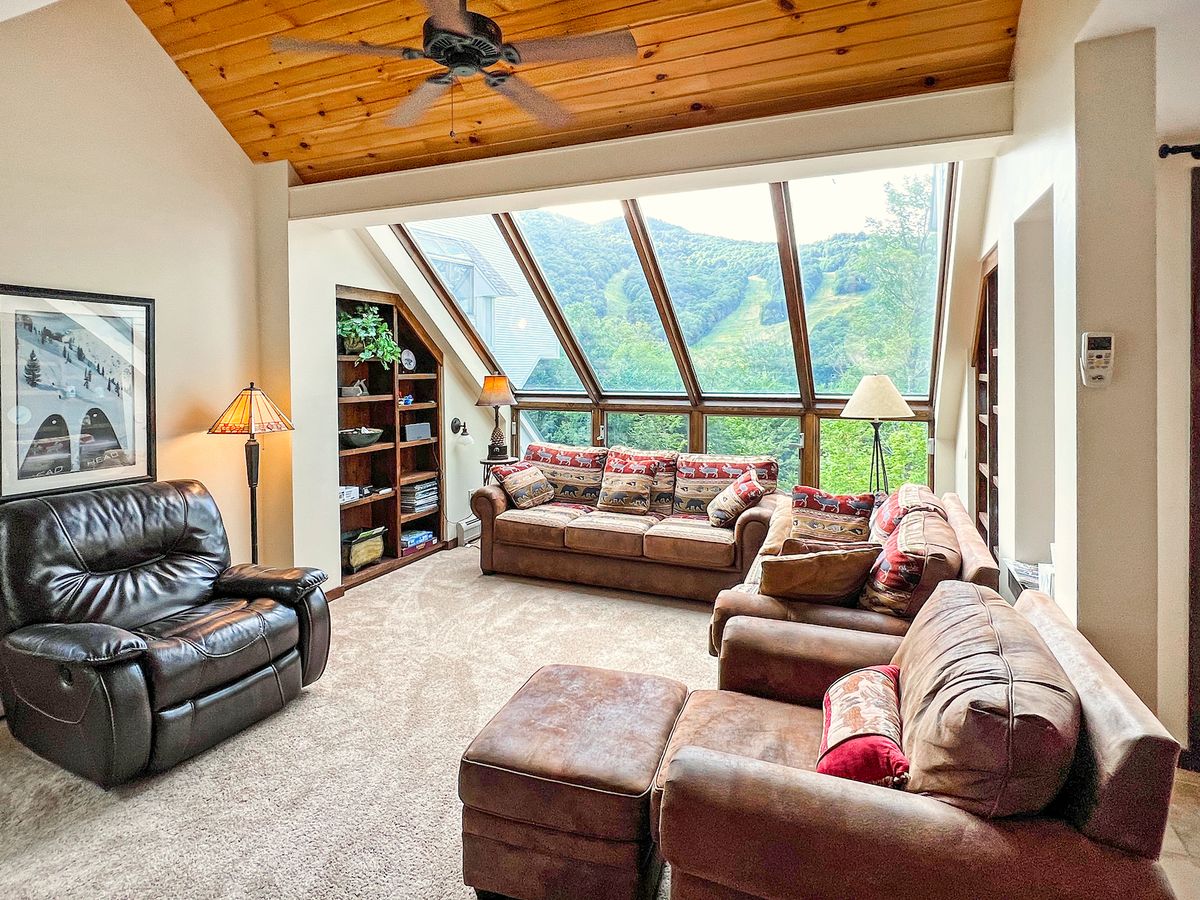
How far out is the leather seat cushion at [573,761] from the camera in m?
1.78

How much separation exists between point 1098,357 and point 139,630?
3.55 meters

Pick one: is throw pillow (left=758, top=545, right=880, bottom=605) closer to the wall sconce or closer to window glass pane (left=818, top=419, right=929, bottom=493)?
window glass pane (left=818, top=419, right=929, bottom=493)

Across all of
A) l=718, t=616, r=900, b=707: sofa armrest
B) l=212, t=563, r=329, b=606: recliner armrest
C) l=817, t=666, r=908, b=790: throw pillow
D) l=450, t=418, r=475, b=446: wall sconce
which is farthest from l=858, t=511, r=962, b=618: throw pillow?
l=450, t=418, r=475, b=446: wall sconce

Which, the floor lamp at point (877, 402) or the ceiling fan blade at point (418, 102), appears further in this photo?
the floor lamp at point (877, 402)

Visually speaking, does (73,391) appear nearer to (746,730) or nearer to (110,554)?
(110,554)

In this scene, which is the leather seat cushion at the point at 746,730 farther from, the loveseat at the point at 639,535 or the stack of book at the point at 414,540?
the stack of book at the point at 414,540

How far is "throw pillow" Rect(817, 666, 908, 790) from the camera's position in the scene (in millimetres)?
1577

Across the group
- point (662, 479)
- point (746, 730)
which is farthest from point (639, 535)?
point (746, 730)

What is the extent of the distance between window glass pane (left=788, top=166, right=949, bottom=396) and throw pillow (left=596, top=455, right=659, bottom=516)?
1.44 metres

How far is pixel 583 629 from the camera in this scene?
13.6ft

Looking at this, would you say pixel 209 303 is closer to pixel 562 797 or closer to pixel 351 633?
pixel 351 633

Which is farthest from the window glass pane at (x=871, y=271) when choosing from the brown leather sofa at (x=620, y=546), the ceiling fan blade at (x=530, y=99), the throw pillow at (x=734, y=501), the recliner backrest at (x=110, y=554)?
the recliner backrest at (x=110, y=554)

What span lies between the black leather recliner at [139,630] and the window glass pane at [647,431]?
3.25m

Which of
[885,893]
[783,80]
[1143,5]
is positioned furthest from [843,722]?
[783,80]
